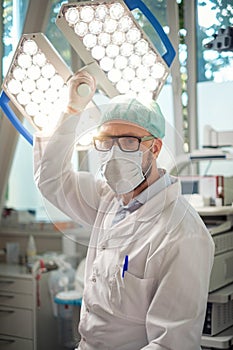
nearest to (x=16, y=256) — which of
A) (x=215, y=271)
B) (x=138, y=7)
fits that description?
(x=215, y=271)

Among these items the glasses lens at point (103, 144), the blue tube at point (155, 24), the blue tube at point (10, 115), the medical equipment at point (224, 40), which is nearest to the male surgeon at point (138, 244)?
the glasses lens at point (103, 144)

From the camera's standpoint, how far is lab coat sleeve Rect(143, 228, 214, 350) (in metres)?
1.70

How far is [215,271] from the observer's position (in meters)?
2.34

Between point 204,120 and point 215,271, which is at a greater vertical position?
point 204,120

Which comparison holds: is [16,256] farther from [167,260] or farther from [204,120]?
[167,260]

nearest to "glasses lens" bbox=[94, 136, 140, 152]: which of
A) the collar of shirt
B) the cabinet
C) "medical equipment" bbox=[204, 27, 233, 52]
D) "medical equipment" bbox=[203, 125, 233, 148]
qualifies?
the collar of shirt

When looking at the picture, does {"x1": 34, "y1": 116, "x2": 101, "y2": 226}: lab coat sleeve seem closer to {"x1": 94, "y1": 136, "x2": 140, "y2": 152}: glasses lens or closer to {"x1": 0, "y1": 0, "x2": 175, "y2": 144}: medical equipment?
{"x1": 0, "y1": 0, "x2": 175, "y2": 144}: medical equipment

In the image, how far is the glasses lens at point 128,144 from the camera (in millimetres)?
1762

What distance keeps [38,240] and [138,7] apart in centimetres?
250

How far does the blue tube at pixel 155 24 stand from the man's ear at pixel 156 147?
31cm

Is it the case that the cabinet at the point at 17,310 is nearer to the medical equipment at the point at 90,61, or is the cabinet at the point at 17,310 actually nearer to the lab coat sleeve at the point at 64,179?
the lab coat sleeve at the point at 64,179

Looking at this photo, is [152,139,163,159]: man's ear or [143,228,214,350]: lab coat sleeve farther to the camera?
[152,139,163,159]: man's ear

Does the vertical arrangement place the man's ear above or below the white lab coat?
above

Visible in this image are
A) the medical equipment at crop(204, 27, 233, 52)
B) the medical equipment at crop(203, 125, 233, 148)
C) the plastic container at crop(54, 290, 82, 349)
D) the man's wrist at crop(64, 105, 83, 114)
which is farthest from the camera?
the plastic container at crop(54, 290, 82, 349)
